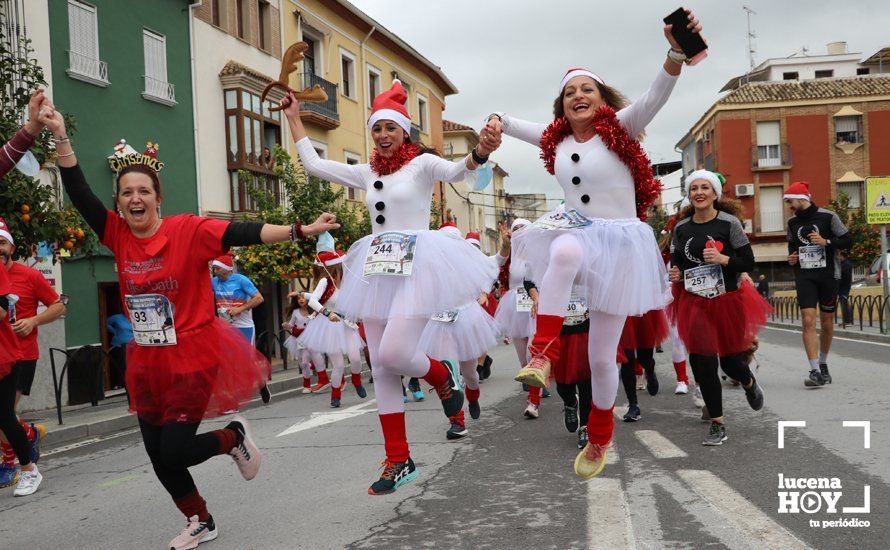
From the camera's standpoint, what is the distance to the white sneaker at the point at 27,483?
6.33 m

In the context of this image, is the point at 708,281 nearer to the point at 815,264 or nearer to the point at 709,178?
the point at 709,178

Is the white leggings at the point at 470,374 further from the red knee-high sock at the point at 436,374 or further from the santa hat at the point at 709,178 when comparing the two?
the santa hat at the point at 709,178

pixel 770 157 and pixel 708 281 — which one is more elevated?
pixel 770 157

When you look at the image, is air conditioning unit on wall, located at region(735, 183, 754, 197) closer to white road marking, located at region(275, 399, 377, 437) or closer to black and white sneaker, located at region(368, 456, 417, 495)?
white road marking, located at region(275, 399, 377, 437)

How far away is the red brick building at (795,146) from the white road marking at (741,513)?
46.4m

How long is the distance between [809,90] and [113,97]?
4394cm

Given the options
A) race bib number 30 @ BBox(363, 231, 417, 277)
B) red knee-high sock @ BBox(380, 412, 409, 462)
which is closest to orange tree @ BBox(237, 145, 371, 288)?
race bib number 30 @ BBox(363, 231, 417, 277)

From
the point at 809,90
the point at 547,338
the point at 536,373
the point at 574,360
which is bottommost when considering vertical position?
the point at 574,360

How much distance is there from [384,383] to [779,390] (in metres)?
6.05

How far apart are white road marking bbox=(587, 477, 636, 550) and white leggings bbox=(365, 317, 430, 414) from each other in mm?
1259

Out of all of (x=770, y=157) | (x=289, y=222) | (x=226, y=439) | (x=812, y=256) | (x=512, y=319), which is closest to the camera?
(x=226, y=439)

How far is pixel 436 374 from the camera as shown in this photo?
5840 mm

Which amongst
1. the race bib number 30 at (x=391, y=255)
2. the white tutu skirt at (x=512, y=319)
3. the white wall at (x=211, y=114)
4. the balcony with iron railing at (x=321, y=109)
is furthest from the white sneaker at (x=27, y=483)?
the balcony with iron railing at (x=321, y=109)

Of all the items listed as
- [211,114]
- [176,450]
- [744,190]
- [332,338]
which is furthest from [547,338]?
[744,190]
